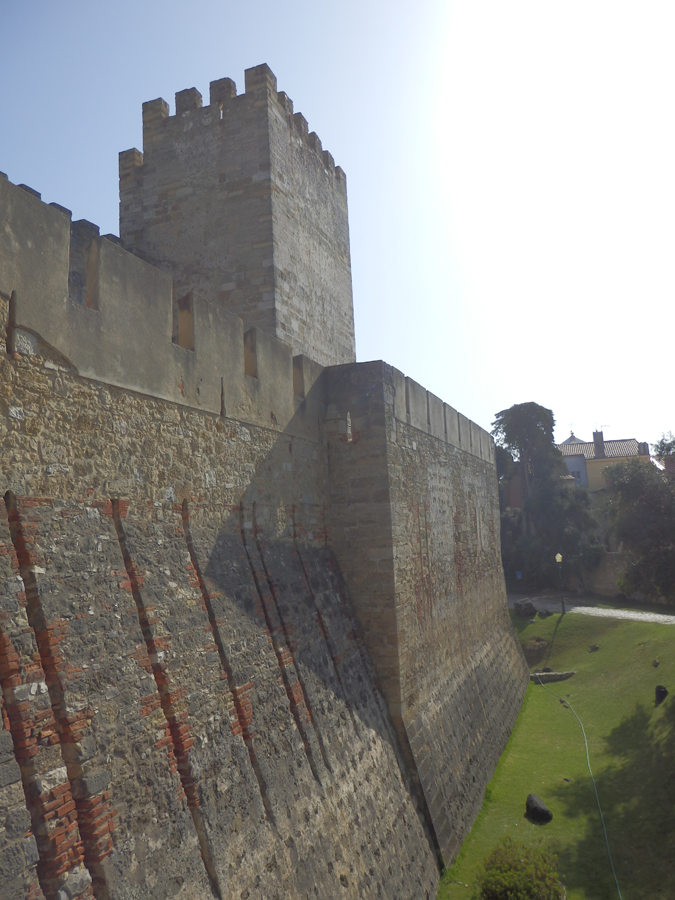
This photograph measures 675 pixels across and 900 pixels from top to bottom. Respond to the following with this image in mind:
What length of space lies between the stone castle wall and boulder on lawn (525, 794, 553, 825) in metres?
0.88

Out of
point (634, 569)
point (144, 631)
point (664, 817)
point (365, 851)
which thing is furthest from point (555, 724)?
point (144, 631)

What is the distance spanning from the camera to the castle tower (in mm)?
10664

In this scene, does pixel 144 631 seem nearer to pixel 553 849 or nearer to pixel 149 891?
pixel 149 891

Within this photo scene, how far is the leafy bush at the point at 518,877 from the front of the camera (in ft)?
21.9

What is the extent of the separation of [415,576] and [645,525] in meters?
14.2

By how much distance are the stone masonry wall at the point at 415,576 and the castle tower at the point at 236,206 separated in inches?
101

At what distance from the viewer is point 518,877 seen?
6.80 meters

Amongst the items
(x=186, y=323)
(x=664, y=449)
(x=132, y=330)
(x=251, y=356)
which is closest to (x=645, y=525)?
(x=664, y=449)

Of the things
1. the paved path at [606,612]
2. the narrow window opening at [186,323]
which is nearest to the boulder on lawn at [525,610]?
the paved path at [606,612]

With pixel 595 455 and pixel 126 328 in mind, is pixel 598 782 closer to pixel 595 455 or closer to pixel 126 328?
pixel 126 328

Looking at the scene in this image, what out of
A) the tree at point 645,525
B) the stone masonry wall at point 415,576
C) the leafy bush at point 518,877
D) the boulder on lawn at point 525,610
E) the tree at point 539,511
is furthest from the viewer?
the tree at point 539,511

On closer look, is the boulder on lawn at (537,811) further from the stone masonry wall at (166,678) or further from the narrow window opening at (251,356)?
the narrow window opening at (251,356)

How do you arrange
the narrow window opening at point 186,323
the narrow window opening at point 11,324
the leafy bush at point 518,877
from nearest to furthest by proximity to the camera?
the narrow window opening at point 11,324 < the narrow window opening at point 186,323 < the leafy bush at point 518,877

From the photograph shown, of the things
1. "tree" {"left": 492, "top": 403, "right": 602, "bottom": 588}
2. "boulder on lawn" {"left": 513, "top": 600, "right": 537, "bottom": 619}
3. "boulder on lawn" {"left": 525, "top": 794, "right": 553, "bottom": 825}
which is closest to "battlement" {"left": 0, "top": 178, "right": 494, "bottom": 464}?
"boulder on lawn" {"left": 525, "top": 794, "right": 553, "bottom": 825}
